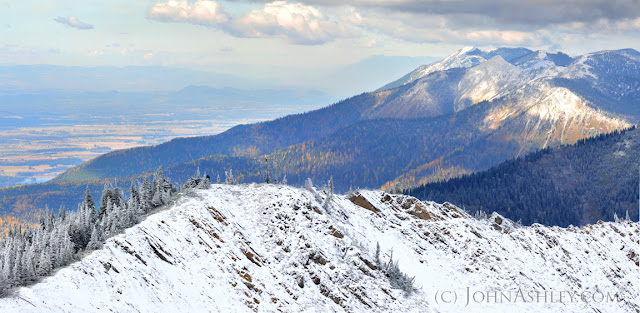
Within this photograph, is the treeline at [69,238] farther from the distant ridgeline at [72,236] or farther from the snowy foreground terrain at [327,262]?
the snowy foreground terrain at [327,262]

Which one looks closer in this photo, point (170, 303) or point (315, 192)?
point (170, 303)

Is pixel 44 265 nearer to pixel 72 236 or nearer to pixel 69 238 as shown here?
pixel 69 238

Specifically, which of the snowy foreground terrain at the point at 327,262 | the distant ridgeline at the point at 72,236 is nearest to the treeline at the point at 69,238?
the distant ridgeline at the point at 72,236

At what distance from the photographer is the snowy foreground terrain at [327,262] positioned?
196ft

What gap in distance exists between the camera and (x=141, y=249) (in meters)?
64.7

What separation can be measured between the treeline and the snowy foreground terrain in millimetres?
1883

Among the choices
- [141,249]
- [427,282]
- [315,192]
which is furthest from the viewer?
[315,192]

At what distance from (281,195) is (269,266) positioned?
14.3 m

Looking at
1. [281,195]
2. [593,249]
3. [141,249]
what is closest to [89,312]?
[141,249]

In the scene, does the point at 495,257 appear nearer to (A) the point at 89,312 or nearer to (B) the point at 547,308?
(B) the point at 547,308

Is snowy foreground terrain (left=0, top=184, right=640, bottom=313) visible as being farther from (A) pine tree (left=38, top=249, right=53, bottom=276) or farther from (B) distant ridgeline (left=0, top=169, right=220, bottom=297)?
(B) distant ridgeline (left=0, top=169, right=220, bottom=297)

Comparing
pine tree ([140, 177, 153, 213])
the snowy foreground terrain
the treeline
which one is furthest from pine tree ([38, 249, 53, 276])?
pine tree ([140, 177, 153, 213])

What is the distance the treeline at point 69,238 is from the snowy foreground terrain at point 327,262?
1883 mm

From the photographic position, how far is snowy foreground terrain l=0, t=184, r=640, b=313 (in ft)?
196
